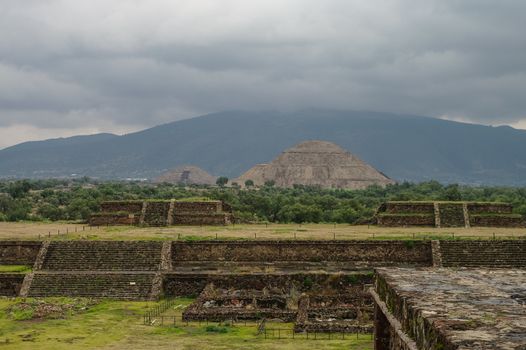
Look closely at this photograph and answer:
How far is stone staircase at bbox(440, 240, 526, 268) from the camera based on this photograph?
114 ft

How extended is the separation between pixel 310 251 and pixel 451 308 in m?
28.7

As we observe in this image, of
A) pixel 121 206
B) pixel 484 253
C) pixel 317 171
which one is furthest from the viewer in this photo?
pixel 317 171

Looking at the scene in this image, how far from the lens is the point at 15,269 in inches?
1396

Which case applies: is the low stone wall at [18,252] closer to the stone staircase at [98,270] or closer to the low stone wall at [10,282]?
the stone staircase at [98,270]

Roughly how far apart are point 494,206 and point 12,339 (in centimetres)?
3758

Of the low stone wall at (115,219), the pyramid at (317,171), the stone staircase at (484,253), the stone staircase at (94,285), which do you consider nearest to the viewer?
the stone staircase at (94,285)

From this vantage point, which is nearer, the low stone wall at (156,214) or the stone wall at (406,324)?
the stone wall at (406,324)

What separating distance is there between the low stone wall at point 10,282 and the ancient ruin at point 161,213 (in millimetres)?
15729

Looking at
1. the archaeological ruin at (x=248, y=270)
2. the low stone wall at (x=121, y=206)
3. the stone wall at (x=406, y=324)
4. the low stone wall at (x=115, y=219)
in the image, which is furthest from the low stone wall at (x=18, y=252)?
the stone wall at (x=406, y=324)

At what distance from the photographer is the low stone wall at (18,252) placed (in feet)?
123

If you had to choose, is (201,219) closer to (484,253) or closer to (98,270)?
(98,270)

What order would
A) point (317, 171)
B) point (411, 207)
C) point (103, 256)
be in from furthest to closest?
point (317, 171)
point (411, 207)
point (103, 256)

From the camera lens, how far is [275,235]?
1626 inches

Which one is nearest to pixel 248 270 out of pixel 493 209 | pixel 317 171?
pixel 493 209
